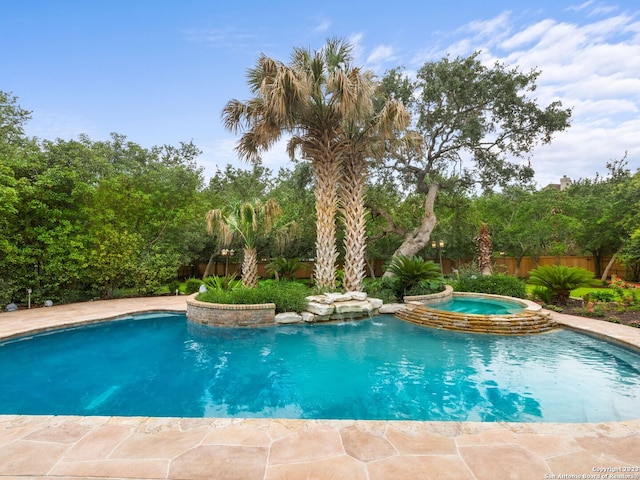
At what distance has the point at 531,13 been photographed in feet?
33.6

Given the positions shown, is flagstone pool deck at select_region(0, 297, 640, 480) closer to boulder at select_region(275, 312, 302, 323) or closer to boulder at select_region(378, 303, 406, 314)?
boulder at select_region(275, 312, 302, 323)

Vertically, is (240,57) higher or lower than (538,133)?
higher

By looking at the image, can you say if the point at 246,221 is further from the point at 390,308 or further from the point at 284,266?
the point at 390,308

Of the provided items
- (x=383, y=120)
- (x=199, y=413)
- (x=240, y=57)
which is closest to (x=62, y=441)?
(x=199, y=413)

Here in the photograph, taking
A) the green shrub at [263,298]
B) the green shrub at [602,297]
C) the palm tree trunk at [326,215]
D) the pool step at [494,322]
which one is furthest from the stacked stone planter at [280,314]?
the green shrub at [602,297]

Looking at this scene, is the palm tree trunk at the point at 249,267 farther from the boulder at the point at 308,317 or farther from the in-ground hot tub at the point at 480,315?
the in-ground hot tub at the point at 480,315

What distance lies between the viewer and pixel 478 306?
11852mm

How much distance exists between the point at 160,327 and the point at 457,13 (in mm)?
13927

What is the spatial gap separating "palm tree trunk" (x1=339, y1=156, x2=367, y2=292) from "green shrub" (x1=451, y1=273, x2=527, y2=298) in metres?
5.44

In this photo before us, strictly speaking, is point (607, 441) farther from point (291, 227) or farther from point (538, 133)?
point (538, 133)

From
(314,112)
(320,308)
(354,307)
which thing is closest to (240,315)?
(320,308)

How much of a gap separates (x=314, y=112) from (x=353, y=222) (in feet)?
13.7

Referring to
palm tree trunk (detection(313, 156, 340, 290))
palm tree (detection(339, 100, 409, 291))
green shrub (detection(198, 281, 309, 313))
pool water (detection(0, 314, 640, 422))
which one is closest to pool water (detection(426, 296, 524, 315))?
pool water (detection(0, 314, 640, 422))

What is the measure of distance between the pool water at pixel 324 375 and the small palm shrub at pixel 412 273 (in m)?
3.62
